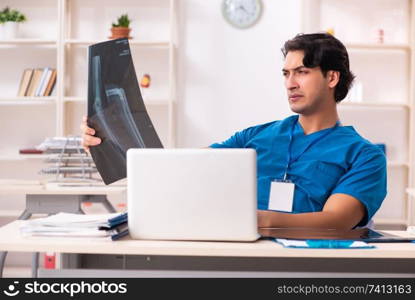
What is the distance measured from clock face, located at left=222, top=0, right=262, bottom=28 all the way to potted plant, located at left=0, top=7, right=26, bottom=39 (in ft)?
5.00

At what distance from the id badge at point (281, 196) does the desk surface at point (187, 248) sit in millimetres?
587

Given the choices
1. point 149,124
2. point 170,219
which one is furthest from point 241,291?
point 149,124

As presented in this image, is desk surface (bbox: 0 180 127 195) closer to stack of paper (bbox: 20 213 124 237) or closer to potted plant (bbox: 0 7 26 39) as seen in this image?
potted plant (bbox: 0 7 26 39)

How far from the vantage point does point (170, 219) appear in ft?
4.53

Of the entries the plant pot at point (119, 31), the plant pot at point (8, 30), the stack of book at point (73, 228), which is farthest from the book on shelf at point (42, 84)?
the stack of book at point (73, 228)

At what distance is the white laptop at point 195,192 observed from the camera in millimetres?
1339

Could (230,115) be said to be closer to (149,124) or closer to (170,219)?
(149,124)

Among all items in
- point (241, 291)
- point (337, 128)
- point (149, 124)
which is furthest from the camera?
point (337, 128)

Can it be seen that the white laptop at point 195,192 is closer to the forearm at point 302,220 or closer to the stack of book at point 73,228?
the stack of book at point 73,228

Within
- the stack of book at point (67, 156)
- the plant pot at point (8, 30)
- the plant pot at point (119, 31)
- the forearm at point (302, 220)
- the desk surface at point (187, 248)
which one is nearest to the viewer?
the desk surface at point (187, 248)

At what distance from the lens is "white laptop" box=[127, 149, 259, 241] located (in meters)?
1.34

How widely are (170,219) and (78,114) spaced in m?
3.99

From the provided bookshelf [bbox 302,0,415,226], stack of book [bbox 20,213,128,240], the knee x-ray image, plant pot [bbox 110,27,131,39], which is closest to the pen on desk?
stack of book [bbox 20,213,128,240]

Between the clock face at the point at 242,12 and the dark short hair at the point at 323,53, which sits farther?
the clock face at the point at 242,12
